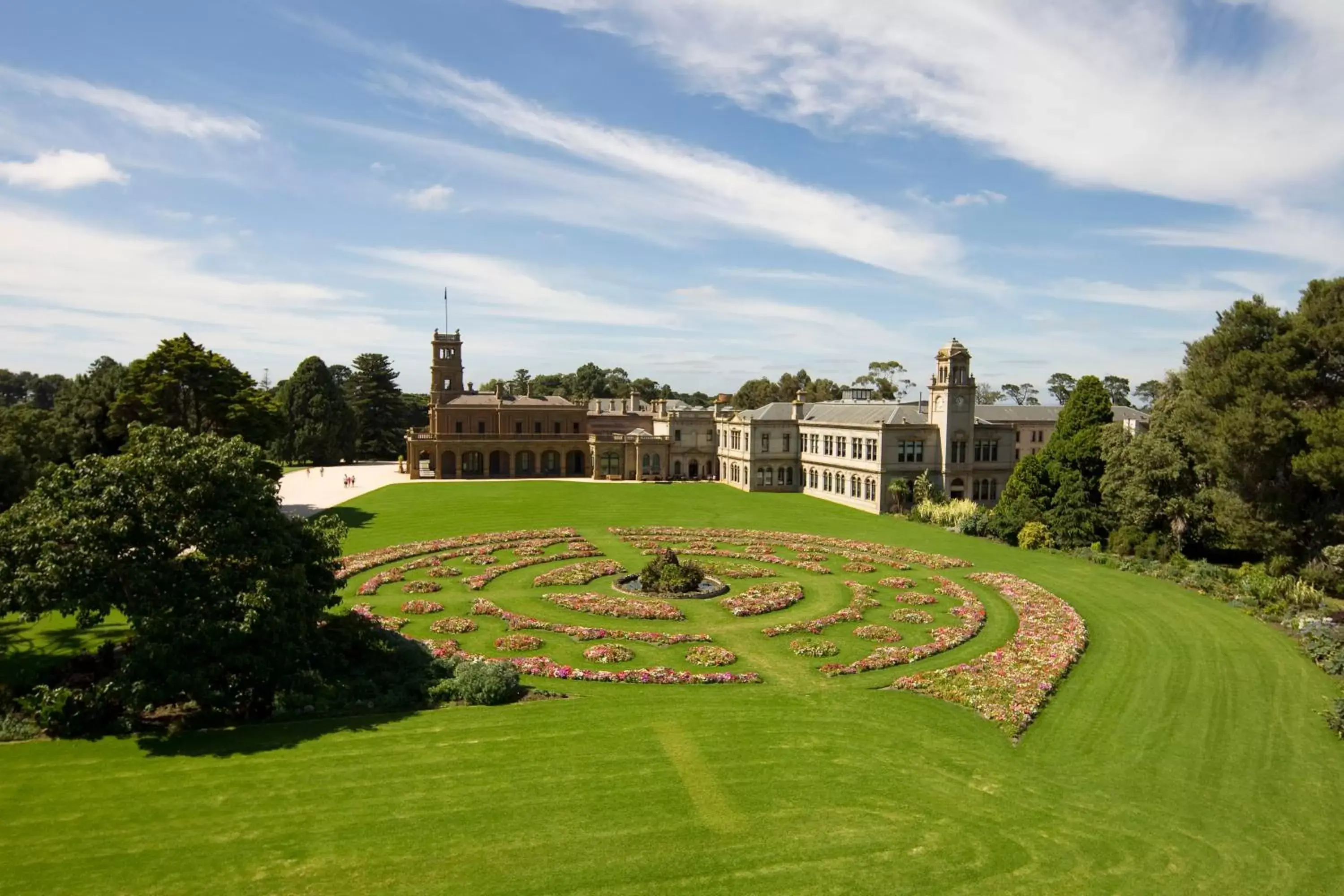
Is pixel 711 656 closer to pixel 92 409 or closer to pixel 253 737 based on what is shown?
pixel 253 737

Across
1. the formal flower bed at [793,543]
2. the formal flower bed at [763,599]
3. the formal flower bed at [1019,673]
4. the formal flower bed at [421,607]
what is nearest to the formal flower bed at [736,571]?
the formal flower bed at [763,599]

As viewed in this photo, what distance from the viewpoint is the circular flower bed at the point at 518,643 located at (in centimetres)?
2631

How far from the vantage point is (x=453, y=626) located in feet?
94.1

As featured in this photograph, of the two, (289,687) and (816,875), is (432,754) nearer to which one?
(289,687)

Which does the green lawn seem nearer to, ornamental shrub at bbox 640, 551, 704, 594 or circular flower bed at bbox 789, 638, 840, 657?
circular flower bed at bbox 789, 638, 840, 657

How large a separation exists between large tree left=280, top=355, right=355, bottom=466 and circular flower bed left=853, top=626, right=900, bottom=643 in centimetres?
8071

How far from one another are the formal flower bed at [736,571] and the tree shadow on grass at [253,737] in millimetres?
20513

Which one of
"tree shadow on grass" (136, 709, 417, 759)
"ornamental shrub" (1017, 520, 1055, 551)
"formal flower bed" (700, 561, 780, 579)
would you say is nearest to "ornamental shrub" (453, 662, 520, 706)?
"tree shadow on grass" (136, 709, 417, 759)

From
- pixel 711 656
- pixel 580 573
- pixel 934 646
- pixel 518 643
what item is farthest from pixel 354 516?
pixel 934 646

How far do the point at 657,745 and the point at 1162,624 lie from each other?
23.0 m

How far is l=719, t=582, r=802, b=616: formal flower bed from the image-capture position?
31.4 m

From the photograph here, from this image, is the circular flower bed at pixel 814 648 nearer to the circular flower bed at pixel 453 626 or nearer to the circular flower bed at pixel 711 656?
the circular flower bed at pixel 711 656

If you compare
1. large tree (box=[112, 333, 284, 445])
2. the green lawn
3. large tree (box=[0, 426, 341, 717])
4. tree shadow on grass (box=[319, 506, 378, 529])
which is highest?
large tree (box=[112, 333, 284, 445])

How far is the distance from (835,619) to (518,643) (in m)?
12.1
